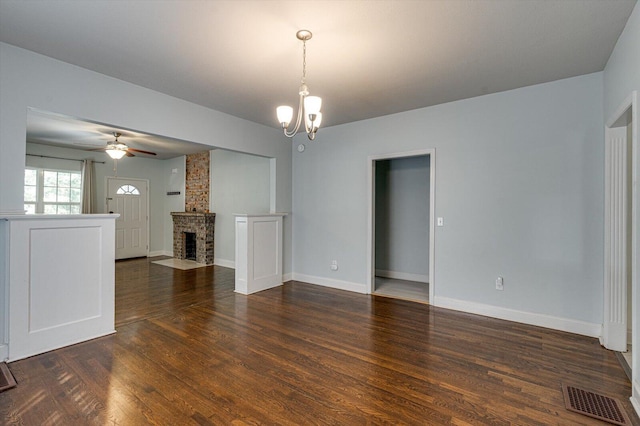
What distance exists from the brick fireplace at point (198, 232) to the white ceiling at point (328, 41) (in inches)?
161

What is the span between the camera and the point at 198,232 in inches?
289

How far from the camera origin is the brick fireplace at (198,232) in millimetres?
7191

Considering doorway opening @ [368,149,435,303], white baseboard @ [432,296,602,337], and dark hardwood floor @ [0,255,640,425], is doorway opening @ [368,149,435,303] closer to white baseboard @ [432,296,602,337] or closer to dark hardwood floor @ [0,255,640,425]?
white baseboard @ [432,296,602,337]

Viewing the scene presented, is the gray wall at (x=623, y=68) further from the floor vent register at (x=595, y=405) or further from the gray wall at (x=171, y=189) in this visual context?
the gray wall at (x=171, y=189)

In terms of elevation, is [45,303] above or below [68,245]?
below

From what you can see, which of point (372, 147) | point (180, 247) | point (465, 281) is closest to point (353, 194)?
point (372, 147)

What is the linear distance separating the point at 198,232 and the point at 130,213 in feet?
6.91

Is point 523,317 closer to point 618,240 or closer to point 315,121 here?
point 618,240

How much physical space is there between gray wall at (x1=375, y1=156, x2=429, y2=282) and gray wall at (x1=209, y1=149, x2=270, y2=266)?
2.38 m

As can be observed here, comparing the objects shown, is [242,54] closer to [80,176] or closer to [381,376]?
[381,376]

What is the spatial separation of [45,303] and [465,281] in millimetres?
4497

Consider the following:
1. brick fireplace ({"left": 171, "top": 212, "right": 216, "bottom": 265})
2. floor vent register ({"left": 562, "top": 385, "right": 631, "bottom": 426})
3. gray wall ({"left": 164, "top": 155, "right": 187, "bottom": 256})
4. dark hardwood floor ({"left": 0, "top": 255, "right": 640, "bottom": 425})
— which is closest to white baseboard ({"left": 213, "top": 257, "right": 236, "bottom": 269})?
brick fireplace ({"left": 171, "top": 212, "right": 216, "bottom": 265})

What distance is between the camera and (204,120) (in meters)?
4.15

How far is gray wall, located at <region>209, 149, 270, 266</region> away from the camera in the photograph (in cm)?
650
